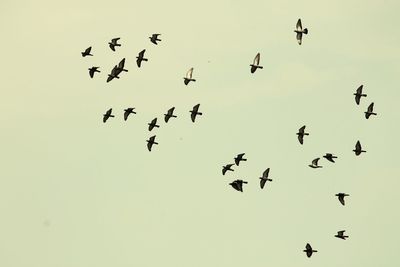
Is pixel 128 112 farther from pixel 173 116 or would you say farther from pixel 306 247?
pixel 306 247

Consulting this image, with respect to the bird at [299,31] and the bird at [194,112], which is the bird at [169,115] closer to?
the bird at [194,112]

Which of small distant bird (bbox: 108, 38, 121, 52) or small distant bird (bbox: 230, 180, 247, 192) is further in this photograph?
small distant bird (bbox: 108, 38, 121, 52)

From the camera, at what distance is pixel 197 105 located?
191m

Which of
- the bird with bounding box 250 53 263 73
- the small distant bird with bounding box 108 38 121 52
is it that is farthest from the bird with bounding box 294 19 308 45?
the small distant bird with bounding box 108 38 121 52

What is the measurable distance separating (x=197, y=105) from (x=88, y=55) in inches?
565

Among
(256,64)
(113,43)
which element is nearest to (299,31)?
(256,64)

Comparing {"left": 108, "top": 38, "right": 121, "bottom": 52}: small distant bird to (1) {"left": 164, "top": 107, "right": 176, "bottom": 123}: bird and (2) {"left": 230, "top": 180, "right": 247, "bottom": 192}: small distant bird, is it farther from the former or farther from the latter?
(2) {"left": 230, "top": 180, "right": 247, "bottom": 192}: small distant bird

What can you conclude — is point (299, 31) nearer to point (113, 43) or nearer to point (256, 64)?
point (256, 64)

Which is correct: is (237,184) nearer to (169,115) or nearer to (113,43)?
(169,115)

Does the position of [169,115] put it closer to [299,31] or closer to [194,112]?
[194,112]

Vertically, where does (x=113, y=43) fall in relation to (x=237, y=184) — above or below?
above

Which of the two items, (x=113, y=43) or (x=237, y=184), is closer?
(x=237, y=184)

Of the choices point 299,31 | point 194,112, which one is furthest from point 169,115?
point 299,31

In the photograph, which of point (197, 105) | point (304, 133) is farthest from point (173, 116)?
point (304, 133)
